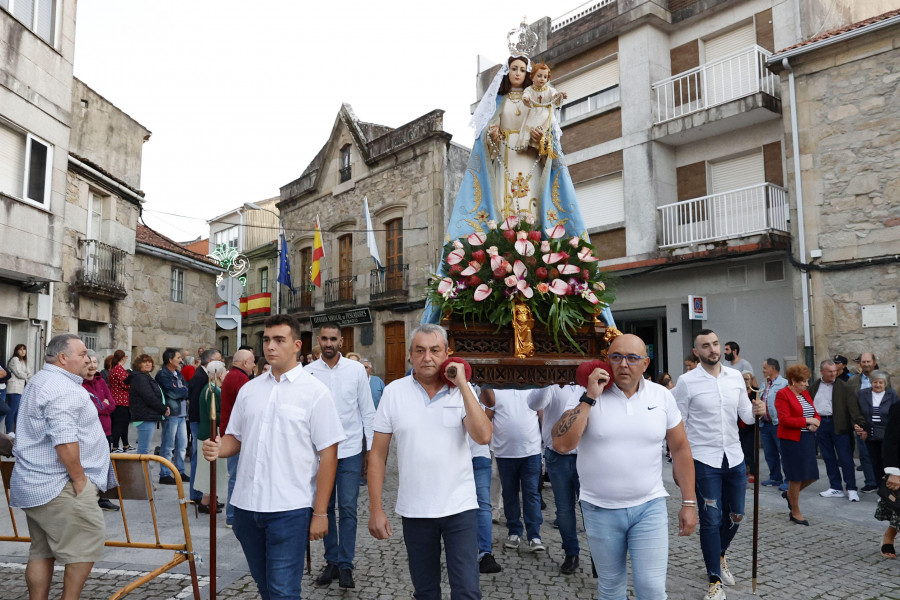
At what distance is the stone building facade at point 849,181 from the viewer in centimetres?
1222

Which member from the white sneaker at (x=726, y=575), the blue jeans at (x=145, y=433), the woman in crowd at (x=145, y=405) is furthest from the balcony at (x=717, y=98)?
the blue jeans at (x=145, y=433)

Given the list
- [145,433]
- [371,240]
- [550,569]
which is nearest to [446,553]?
[550,569]

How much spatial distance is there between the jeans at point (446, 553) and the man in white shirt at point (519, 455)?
239 cm

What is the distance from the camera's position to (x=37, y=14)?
12797 mm

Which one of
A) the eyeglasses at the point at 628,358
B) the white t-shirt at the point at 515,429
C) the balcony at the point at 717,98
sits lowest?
the white t-shirt at the point at 515,429

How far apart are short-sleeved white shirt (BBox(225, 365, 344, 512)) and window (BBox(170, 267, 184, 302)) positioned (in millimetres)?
18759

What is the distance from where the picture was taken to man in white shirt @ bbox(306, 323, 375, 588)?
5.06 metres

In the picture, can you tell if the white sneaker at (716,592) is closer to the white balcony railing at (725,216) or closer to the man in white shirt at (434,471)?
the man in white shirt at (434,471)

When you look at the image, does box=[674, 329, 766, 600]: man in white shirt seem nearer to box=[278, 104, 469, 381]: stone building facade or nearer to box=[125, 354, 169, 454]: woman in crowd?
box=[125, 354, 169, 454]: woman in crowd

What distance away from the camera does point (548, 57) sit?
1856 centimetres

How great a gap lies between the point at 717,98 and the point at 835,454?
9.19 metres

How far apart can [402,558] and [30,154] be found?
1107 centimetres

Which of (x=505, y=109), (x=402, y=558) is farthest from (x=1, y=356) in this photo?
(x=505, y=109)

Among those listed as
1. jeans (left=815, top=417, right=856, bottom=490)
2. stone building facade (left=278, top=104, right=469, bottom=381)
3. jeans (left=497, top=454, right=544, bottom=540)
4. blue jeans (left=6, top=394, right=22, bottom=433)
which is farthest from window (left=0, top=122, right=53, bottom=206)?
jeans (left=815, top=417, right=856, bottom=490)
